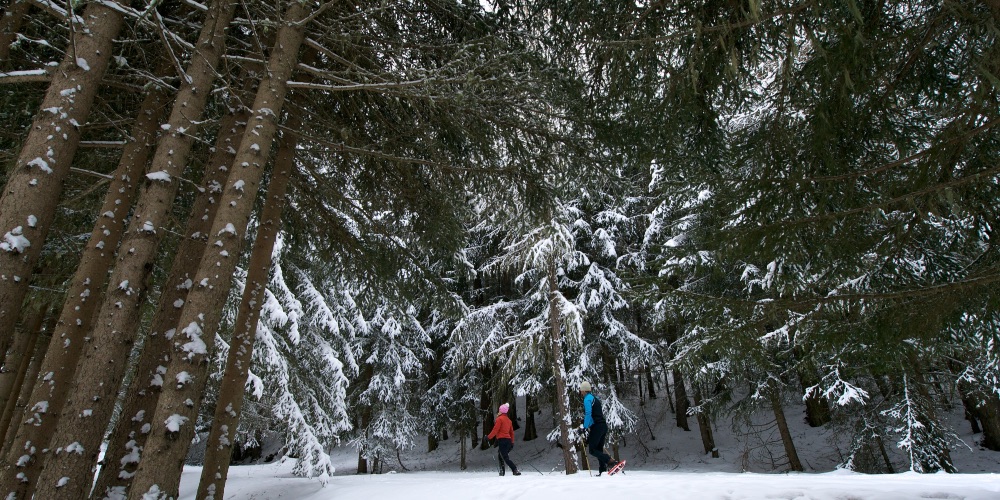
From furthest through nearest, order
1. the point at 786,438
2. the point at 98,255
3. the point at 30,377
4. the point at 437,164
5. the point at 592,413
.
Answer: the point at 786,438 → the point at 30,377 → the point at 592,413 → the point at 437,164 → the point at 98,255

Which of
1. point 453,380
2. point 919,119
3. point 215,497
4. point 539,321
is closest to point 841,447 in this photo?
point 539,321

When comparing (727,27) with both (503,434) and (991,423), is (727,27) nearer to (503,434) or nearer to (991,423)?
(503,434)

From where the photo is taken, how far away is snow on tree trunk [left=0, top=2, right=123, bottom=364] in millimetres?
3463

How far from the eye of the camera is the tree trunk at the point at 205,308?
11.5 ft

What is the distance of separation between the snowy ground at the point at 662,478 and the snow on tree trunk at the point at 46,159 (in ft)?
13.9

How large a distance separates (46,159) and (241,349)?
2.39 metres

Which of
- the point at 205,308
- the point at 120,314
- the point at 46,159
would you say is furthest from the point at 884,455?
the point at 46,159

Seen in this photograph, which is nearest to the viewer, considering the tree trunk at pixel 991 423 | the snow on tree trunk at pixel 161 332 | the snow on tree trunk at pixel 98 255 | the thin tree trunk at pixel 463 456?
the snow on tree trunk at pixel 161 332

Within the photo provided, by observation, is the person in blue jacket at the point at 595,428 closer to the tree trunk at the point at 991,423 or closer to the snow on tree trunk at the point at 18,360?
the snow on tree trunk at the point at 18,360

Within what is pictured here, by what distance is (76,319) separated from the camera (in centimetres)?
481

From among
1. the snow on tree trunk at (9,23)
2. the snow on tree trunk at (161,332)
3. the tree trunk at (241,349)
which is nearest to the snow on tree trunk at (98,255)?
the snow on tree trunk at (161,332)

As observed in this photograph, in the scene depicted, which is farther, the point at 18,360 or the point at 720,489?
the point at 18,360

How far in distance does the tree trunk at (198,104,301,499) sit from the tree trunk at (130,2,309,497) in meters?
0.58

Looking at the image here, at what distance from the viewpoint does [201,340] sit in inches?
148
